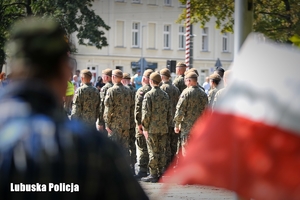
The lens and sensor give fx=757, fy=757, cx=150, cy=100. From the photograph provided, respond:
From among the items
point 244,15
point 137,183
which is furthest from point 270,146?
point 244,15

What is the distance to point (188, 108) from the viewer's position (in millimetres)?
13438

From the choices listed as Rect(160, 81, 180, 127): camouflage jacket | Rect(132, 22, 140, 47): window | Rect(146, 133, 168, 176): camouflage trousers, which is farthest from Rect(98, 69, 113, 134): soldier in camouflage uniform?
Rect(132, 22, 140, 47): window

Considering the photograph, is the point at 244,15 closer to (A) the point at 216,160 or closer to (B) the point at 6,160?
(A) the point at 216,160

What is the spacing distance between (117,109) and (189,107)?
1.57m

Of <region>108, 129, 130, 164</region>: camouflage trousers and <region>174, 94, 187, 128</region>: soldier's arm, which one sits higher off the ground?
<region>174, 94, 187, 128</region>: soldier's arm

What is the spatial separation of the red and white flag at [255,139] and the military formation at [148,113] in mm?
10077

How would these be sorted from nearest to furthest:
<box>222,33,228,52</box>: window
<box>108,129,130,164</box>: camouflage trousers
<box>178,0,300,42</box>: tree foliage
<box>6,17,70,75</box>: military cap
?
1. <box>6,17,70,75</box>: military cap
2. <box>108,129,130,164</box>: camouflage trousers
3. <box>178,0,300,42</box>: tree foliage
4. <box>222,33,228,52</box>: window

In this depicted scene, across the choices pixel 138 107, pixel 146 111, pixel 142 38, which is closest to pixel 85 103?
pixel 138 107

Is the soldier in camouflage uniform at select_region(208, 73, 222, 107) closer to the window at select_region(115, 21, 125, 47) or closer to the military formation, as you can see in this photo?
the military formation

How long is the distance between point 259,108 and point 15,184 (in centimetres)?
108

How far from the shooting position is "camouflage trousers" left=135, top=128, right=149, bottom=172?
14.2 meters

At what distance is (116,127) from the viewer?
14.4m

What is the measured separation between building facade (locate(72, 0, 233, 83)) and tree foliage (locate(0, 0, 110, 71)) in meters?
10.5

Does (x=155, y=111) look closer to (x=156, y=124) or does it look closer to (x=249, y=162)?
(x=156, y=124)
